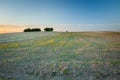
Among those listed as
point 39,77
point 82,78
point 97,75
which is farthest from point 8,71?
point 97,75

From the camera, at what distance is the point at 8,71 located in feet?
40.4

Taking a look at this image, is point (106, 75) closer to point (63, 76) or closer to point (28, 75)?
point (63, 76)

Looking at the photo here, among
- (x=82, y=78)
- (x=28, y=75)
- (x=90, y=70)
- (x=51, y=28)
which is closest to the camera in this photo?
(x=82, y=78)

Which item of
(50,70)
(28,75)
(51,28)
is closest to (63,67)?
(50,70)

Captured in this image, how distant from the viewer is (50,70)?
1230 cm

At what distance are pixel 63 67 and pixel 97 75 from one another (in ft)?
9.76

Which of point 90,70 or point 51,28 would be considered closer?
point 90,70

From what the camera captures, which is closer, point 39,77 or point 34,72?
point 39,77

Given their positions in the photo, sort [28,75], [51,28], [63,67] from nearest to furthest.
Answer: [28,75], [63,67], [51,28]

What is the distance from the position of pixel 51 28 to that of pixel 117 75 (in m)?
111

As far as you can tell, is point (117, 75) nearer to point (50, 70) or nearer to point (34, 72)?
point (50, 70)

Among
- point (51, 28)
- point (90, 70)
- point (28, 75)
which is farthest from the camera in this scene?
point (51, 28)

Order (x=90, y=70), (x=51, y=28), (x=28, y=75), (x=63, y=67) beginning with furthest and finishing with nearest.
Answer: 1. (x=51, y=28)
2. (x=63, y=67)
3. (x=90, y=70)
4. (x=28, y=75)

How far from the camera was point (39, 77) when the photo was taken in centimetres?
1083
